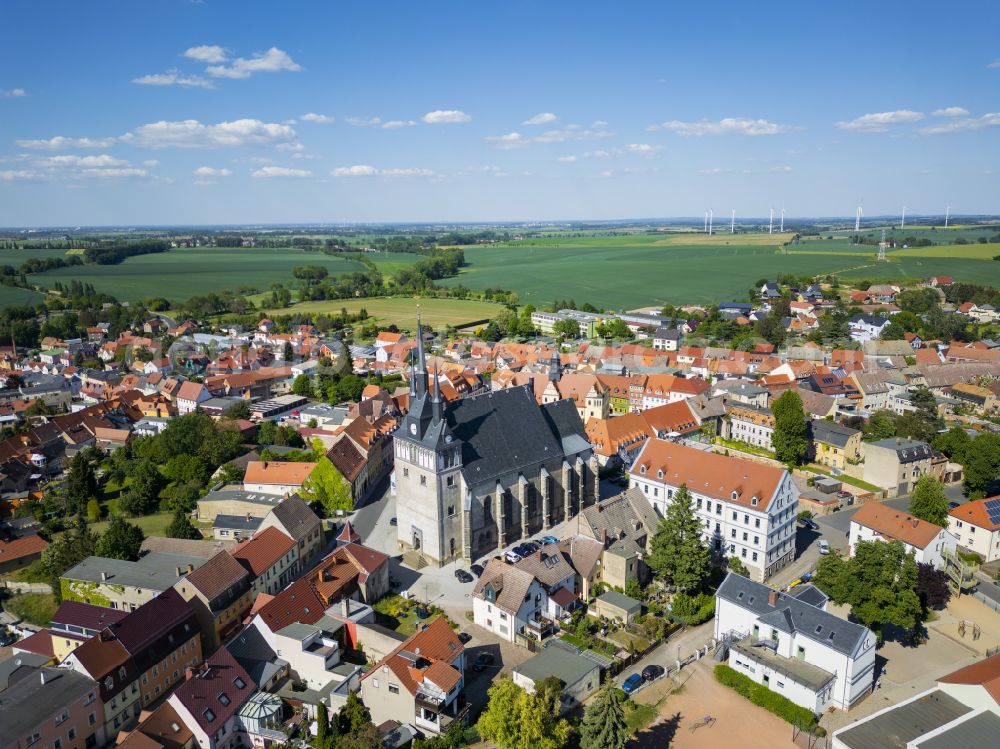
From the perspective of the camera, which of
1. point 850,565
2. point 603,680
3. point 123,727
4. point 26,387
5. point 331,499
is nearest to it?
point 123,727

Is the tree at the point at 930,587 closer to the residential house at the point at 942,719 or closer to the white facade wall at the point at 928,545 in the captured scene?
the white facade wall at the point at 928,545

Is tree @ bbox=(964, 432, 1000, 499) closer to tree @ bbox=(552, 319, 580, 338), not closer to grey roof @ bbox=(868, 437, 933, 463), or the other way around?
grey roof @ bbox=(868, 437, 933, 463)

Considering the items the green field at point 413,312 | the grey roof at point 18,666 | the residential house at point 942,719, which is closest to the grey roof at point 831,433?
the residential house at point 942,719

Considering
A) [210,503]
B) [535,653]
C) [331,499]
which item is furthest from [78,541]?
[535,653]

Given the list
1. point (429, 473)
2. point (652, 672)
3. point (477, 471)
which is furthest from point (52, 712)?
point (652, 672)

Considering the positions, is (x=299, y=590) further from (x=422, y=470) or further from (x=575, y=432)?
(x=575, y=432)

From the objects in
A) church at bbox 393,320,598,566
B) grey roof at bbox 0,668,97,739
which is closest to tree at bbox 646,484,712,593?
church at bbox 393,320,598,566
